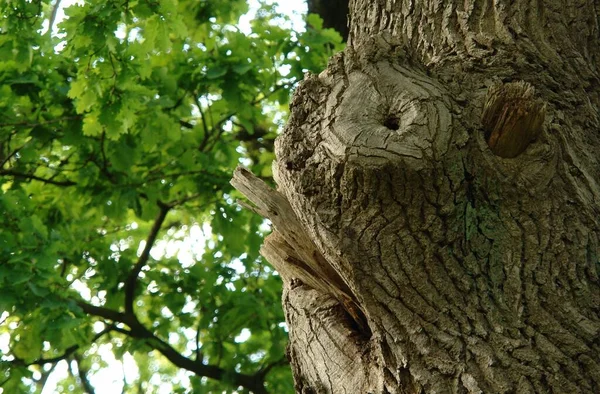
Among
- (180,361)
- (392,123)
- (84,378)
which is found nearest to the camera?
(392,123)

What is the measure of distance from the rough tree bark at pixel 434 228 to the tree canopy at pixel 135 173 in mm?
2879

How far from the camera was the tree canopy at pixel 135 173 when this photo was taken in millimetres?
5441

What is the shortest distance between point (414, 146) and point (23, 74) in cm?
471

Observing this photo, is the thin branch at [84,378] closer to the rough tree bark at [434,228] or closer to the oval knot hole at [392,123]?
the rough tree bark at [434,228]

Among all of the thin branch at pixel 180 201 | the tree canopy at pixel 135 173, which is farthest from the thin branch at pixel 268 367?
the thin branch at pixel 180 201

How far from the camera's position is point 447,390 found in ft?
6.91

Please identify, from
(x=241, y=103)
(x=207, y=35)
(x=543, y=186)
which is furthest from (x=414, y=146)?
(x=207, y=35)

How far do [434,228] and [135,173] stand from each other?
5069 mm

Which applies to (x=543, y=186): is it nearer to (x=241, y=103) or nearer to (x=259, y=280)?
(x=241, y=103)

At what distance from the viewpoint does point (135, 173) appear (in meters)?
6.99

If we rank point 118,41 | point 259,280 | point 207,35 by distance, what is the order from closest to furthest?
point 118,41, point 207,35, point 259,280

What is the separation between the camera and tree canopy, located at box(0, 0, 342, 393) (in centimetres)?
544

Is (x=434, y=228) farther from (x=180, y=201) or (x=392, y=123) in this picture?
(x=180, y=201)

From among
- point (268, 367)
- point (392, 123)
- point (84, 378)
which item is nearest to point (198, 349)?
point (268, 367)
